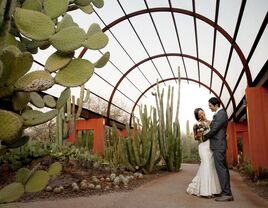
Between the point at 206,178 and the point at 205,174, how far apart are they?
64 mm

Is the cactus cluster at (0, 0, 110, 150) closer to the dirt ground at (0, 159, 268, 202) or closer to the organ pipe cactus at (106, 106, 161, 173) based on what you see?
the dirt ground at (0, 159, 268, 202)

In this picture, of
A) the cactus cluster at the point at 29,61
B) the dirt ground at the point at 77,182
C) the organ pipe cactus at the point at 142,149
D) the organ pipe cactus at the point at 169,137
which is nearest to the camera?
the cactus cluster at the point at 29,61

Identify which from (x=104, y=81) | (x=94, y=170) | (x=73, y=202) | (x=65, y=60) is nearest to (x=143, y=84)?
(x=104, y=81)

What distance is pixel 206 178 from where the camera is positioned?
452 centimetres

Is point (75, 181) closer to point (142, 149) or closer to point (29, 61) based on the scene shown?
point (142, 149)

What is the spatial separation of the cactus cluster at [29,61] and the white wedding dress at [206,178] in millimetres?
3634

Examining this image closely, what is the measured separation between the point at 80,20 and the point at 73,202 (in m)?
7.24

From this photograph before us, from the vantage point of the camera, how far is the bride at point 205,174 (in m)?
4.48

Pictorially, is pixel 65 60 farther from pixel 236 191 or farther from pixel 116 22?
pixel 116 22

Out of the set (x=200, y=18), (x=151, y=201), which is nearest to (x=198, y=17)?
(x=200, y=18)

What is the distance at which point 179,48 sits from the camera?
1314 cm

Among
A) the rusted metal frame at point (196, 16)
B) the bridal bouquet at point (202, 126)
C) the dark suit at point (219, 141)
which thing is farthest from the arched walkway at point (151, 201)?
the rusted metal frame at point (196, 16)

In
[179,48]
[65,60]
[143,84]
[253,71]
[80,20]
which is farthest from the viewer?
[143,84]

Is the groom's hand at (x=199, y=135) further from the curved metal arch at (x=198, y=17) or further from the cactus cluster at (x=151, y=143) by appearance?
the curved metal arch at (x=198, y=17)
